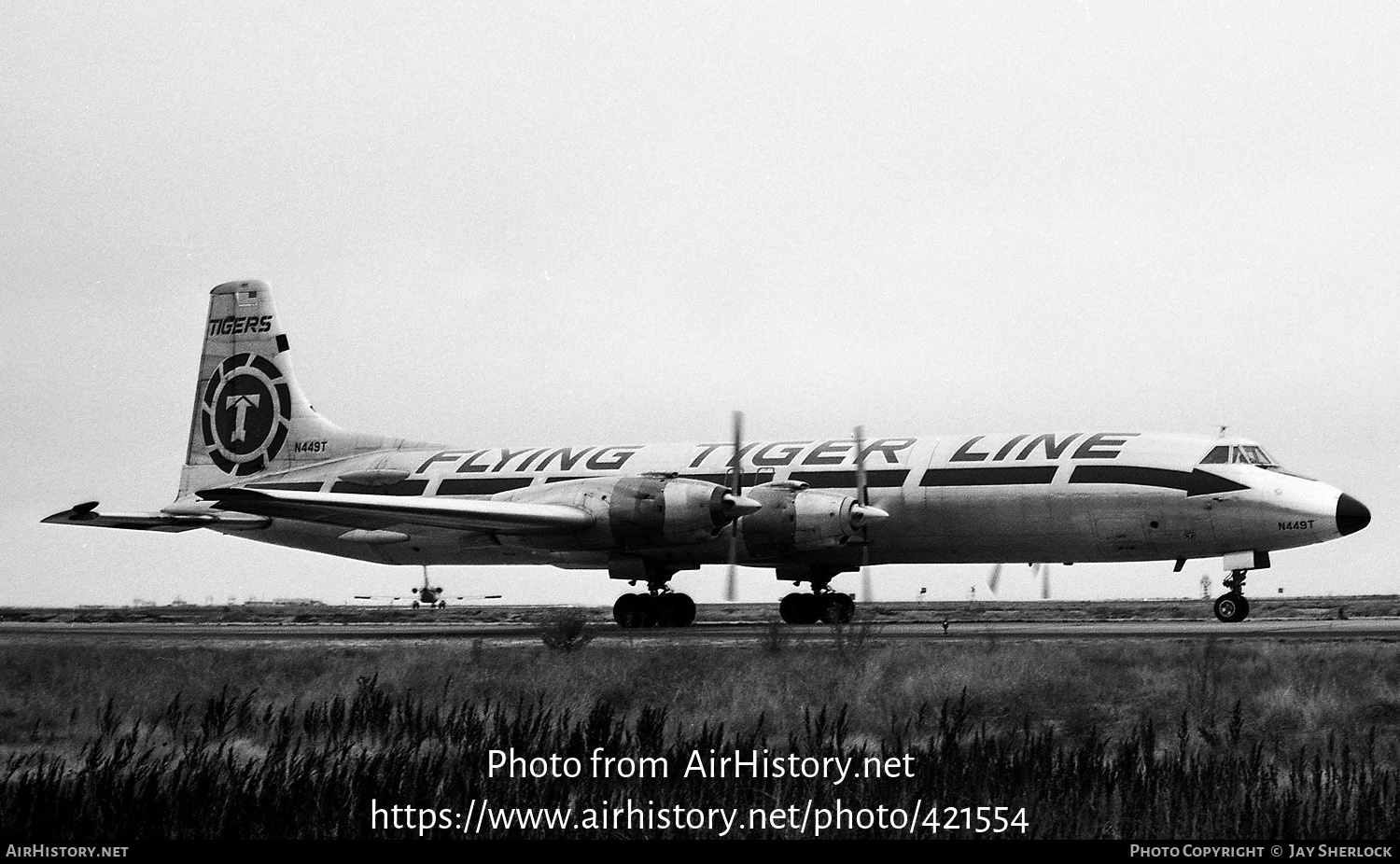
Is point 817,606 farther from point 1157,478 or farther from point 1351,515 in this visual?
A: point 1351,515

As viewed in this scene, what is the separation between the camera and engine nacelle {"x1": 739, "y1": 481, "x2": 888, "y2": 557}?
34.1 metres

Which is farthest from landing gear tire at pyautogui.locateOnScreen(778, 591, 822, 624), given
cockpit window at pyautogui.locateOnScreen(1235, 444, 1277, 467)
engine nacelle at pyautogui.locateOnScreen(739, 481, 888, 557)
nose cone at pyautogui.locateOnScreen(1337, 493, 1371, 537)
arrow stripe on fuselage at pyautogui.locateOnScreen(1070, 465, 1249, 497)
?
nose cone at pyautogui.locateOnScreen(1337, 493, 1371, 537)

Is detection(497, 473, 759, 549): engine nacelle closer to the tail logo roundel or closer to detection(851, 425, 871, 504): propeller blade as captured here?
detection(851, 425, 871, 504): propeller blade

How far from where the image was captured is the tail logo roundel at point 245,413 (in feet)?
149

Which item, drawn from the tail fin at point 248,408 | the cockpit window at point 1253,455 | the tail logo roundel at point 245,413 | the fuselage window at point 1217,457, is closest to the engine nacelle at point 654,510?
the fuselage window at point 1217,457

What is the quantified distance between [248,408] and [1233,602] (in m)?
28.5

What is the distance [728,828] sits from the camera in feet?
48.2

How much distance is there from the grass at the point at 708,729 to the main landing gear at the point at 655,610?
20.9 ft

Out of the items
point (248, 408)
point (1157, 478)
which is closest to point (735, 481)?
point (1157, 478)

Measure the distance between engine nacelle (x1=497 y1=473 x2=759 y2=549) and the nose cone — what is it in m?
12.3

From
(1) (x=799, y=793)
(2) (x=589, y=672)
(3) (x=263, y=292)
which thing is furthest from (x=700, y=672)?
(3) (x=263, y=292)

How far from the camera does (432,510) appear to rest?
34.2 meters

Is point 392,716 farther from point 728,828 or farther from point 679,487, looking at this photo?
point 679,487

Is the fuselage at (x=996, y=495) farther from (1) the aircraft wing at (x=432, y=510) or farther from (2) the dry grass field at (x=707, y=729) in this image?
(2) the dry grass field at (x=707, y=729)
